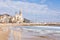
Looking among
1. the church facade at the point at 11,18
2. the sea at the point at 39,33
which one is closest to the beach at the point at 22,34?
the sea at the point at 39,33

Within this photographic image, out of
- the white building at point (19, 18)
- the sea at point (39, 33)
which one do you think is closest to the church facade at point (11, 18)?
the white building at point (19, 18)

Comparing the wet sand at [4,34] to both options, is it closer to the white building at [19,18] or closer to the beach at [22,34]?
the beach at [22,34]

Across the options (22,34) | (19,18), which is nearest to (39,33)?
(22,34)

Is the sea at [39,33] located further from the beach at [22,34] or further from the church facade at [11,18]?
the church facade at [11,18]

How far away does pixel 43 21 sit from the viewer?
111 inches

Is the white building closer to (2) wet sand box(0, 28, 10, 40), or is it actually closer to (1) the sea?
(1) the sea

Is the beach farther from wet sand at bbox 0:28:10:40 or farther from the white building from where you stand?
the white building

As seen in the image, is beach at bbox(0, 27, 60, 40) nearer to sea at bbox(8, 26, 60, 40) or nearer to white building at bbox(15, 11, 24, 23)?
sea at bbox(8, 26, 60, 40)

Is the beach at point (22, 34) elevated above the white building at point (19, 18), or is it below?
below

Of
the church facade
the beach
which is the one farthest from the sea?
the church facade

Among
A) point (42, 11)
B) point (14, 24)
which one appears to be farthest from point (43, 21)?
point (14, 24)

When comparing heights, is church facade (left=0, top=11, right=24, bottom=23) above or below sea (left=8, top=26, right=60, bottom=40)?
above

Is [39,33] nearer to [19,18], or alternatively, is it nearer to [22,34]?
[22,34]

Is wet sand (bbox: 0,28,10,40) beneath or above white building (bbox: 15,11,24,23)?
beneath
